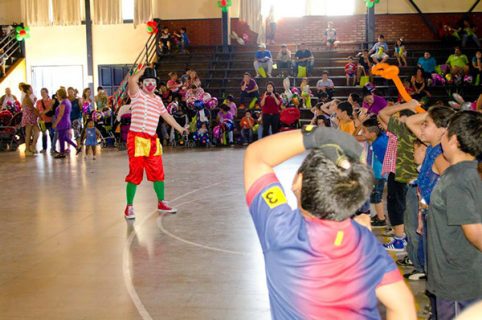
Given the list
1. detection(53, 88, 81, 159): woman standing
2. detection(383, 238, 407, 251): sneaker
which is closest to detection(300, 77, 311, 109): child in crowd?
detection(53, 88, 81, 159): woman standing

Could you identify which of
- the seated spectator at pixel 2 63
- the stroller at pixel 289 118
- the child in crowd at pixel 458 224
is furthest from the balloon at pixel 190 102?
the child in crowd at pixel 458 224

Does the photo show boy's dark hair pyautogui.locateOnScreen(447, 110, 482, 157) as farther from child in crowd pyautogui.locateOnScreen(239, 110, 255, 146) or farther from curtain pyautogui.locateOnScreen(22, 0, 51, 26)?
curtain pyautogui.locateOnScreen(22, 0, 51, 26)

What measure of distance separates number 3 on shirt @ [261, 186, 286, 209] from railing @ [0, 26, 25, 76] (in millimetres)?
24777

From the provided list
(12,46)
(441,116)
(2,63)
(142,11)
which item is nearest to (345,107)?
(441,116)

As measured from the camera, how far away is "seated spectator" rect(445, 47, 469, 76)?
63.2 ft

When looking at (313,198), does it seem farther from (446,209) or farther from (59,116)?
(59,116)

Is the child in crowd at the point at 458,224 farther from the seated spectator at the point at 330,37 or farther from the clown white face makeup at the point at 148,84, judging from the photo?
the seated spectator at the point at 330,37

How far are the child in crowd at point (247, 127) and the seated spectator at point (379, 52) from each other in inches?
190

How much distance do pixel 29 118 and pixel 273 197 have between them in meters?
15.7

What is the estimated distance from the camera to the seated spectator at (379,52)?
20.3m

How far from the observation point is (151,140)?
795 cm

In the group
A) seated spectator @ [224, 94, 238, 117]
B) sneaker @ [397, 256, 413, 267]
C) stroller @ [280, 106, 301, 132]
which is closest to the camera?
sneaker @ [397, 256, 413, 267]

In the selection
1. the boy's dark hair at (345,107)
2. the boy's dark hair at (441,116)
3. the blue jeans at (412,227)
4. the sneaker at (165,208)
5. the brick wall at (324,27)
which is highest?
the brick wall at (324,27)

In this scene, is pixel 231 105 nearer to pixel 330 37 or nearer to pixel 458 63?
pixel 330 37
